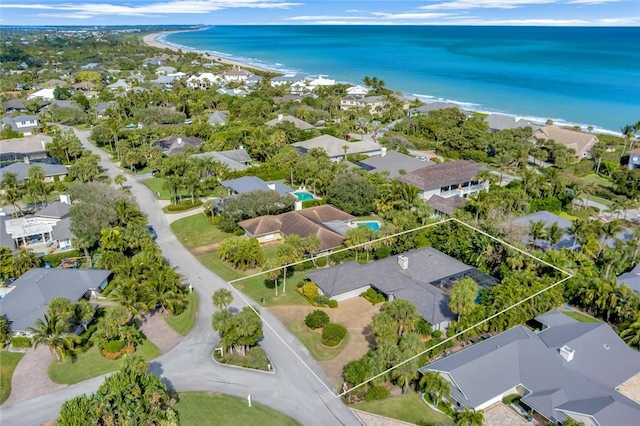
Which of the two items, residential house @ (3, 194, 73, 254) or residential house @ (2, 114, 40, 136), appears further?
residential house @ (2, 114, 40, 136)

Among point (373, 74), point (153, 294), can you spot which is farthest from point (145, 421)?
point (373, 74)

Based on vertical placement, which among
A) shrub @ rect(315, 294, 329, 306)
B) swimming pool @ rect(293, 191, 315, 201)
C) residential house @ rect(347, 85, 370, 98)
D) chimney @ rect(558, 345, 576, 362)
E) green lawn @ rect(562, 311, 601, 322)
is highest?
residential house @ rect(347, 85, 370, 98)

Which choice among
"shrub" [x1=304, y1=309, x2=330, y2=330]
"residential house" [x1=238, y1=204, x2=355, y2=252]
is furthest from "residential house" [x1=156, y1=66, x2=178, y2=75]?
"shrub" [x1=304, y1=309, x2=330, y2=330]

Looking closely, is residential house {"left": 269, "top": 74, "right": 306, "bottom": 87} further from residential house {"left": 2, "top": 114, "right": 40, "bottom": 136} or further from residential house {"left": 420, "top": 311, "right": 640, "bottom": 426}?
residential house {"left": 420, "top": 311, "right": 640, "bottom": 426}

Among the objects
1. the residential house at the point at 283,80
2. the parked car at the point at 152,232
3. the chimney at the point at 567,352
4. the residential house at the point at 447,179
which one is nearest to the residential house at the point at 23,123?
the parked car at the point at 152,232

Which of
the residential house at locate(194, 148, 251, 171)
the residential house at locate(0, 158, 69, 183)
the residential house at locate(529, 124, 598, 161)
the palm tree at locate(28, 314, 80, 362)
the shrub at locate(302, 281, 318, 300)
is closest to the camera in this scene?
the palm tree at locate(28, 314, 80, 362)

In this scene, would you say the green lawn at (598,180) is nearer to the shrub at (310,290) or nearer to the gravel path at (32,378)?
the shrub at (310,290)
